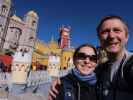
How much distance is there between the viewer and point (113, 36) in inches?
88.0

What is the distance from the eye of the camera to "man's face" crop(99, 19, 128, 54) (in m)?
2.19

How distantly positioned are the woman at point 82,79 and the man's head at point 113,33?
0.39 metres

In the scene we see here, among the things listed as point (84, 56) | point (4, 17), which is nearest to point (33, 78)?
point (84, 56)

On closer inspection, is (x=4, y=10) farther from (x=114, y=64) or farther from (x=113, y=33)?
(x=114, y=64)

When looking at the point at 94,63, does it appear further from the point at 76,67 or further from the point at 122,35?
the point at 122,35

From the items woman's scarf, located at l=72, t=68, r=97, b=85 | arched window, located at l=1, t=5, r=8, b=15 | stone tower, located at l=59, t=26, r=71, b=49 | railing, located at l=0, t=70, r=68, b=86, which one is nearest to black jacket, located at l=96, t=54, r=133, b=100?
woman's scarf, located at l=72, t=68, r=97, b=85

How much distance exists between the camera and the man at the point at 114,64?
194cm

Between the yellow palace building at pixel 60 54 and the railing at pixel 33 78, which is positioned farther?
the yellow palace building at pixel 60 54

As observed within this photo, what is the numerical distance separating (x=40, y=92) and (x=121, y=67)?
9142 mm

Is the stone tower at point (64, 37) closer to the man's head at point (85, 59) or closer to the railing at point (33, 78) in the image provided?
the railing at point (33, 78)

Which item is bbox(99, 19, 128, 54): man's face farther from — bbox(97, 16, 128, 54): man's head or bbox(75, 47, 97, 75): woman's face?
bbox(75, 47, 97, 75): woman's face

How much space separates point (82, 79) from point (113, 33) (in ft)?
1.98

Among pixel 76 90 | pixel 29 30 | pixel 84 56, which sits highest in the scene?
pixel 29 30

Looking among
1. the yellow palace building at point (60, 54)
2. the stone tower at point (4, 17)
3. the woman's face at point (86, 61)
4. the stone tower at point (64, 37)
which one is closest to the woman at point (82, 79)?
the woman's face at point (86, 61)
